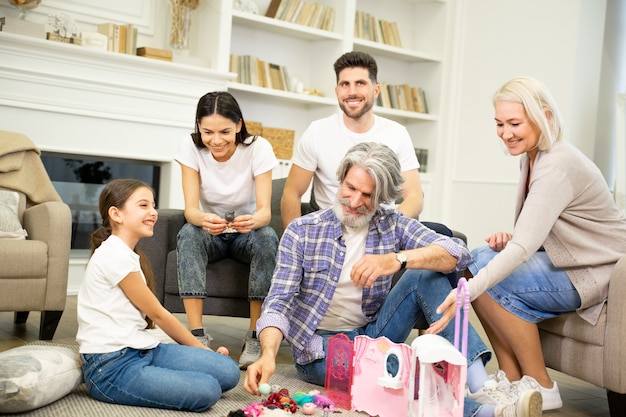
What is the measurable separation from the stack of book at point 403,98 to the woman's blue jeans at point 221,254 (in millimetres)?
3268

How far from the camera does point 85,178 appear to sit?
15.9 feet

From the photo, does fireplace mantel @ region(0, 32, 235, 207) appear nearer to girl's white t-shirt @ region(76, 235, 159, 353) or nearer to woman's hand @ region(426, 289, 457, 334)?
girl's white t-shirt @ region(76, 235, 159, 353)

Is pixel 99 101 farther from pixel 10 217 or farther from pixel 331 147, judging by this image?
pixel 331 147

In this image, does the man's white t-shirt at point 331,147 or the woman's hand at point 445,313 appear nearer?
the woman's hand at point 445,313

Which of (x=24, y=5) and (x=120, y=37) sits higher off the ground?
(x=24, y=5)

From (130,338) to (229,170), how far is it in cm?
107

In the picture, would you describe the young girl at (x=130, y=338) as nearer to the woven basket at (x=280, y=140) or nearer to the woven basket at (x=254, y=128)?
the woven basket at (x=254, y=128)

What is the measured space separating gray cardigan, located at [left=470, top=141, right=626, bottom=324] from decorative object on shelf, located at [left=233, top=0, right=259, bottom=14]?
321 centimetres

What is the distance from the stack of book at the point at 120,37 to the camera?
4582 millimetres

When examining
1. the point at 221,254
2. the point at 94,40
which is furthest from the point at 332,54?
the point at 221,254

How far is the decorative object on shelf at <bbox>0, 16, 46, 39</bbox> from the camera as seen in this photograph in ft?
13.7

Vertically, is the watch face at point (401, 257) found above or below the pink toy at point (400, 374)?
above

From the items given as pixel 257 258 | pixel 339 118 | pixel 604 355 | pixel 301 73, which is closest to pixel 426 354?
pixel 604 355

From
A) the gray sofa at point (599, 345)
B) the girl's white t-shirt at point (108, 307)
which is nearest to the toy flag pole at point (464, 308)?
the gray sofa at point (599, 345)
